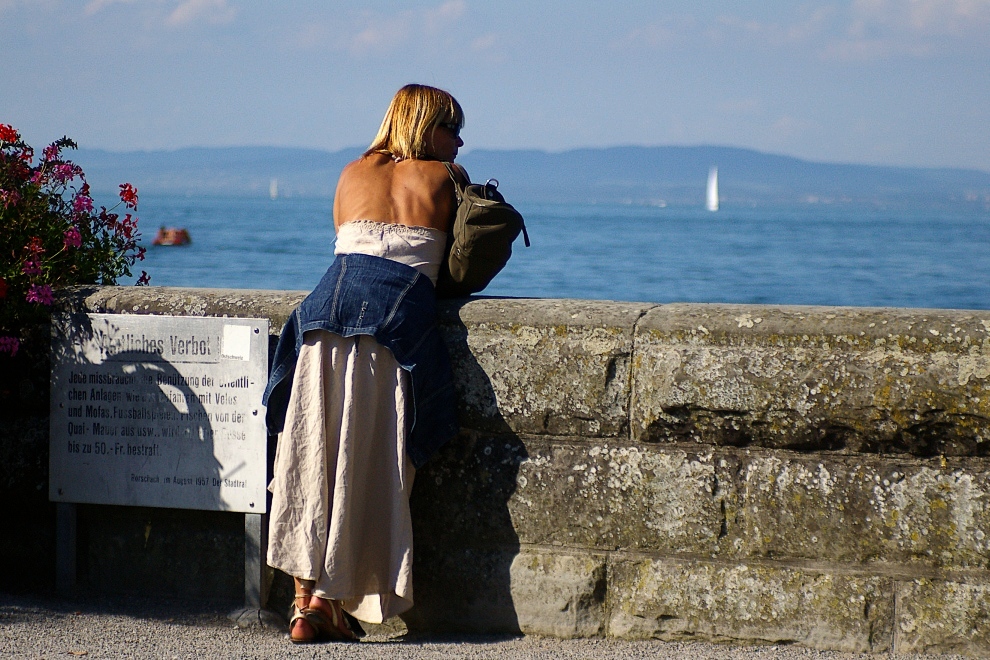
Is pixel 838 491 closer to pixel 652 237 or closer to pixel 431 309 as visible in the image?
pixel 431 309

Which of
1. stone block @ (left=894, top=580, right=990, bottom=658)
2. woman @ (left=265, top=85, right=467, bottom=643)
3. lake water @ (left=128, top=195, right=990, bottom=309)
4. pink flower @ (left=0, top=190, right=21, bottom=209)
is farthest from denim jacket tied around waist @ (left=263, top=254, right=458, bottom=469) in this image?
lake water @ (left=128, top=195, right=990, bottom=309)

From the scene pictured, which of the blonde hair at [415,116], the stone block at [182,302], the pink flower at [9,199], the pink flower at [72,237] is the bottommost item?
the stone block at [182,302]

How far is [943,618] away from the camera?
9.64 ft

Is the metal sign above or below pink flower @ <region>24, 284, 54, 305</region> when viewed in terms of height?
below

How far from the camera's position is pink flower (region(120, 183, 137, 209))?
4027mm

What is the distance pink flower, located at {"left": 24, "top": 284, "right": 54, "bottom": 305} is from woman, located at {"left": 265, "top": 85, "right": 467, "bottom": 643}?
35.0 inches

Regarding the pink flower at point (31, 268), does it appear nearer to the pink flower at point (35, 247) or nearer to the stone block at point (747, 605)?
the pink flower at point (35, 247)

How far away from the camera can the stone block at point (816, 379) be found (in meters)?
2.90

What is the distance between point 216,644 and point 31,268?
1.39 meters

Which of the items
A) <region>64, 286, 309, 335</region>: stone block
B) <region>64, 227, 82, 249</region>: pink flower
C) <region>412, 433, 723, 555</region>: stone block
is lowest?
<region>412, 433, 723, 555</region>: stone block

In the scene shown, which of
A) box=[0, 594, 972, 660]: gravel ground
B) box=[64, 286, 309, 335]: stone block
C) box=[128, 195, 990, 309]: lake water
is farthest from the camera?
box=[128, 195, 990, 309]: lake water

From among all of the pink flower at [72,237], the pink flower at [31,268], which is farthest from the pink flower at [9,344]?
the pink flower at [72,237]

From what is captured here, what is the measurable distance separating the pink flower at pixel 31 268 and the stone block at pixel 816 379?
6.56 feet

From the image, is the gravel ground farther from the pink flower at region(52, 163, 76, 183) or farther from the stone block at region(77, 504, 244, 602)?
the pink flower at region(52, 163, 76, 183)
